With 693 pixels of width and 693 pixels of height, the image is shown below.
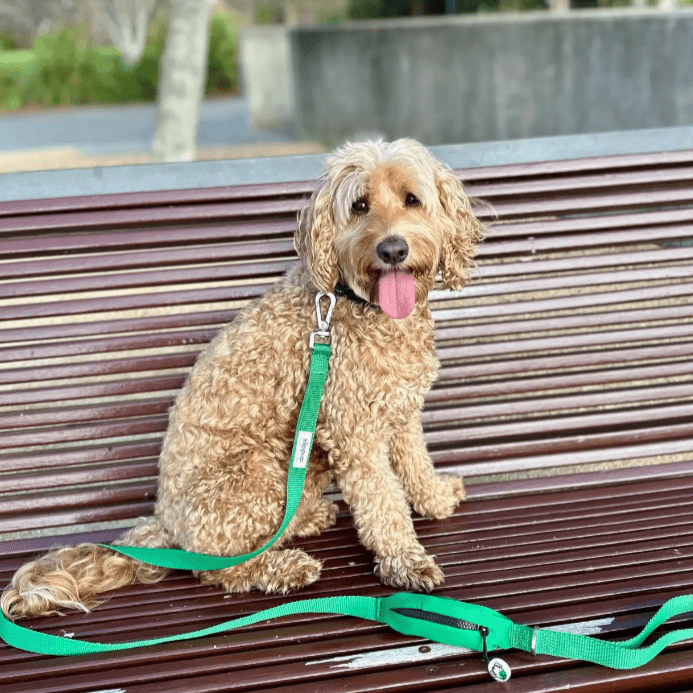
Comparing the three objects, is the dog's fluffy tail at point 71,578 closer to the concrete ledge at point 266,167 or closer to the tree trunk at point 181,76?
the concrete ledge at point 266,167

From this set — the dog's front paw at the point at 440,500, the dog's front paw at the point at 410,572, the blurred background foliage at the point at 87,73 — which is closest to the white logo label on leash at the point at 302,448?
the dog's front paw at the point at 410,572

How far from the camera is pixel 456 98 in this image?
1134 centimetres

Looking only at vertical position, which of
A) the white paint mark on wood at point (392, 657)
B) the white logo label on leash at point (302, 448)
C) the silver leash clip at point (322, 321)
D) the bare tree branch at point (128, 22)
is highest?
the bare tree branch at point (128, 22)

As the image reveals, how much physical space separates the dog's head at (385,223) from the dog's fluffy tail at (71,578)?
3.40 ft

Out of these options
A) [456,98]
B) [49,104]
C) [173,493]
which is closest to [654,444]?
[173,493]

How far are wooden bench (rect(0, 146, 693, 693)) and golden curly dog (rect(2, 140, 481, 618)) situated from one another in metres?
0.11

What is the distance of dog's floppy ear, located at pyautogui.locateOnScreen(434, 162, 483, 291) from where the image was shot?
2.37 meters

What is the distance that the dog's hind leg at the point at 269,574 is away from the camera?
91.8 inches

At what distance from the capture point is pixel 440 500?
263 centimetres

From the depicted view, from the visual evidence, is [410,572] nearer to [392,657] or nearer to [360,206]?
[392,657]

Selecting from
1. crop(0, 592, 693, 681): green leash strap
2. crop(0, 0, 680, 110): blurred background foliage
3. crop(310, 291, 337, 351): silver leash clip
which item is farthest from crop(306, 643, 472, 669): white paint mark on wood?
crop(0, 0, 680, 110): blurred background foliage

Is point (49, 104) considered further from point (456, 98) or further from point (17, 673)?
point (17, 673)

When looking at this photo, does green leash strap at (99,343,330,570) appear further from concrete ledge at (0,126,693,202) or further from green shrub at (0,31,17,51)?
green shrub at (0,31,17,51)

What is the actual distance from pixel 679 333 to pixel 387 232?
1336 millimetres
